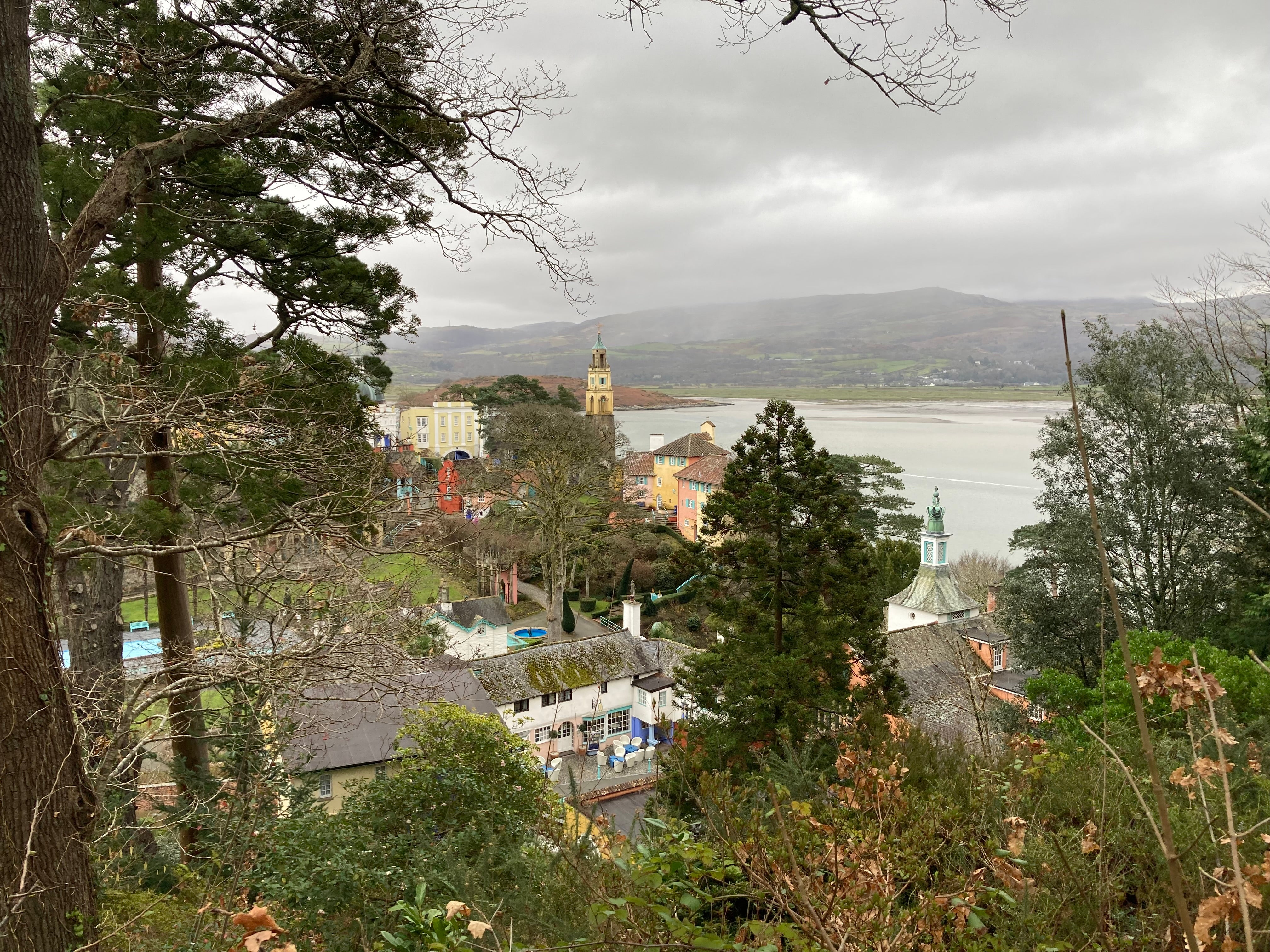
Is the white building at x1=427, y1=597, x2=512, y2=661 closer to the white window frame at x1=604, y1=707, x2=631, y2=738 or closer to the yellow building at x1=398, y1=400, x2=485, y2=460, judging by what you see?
the white window frame at x1=604, y1=707, x2=631, y2=738

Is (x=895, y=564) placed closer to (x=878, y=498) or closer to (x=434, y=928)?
(x=878, y=498)

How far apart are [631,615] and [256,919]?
→ 21359 mm

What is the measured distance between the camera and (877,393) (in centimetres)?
6347

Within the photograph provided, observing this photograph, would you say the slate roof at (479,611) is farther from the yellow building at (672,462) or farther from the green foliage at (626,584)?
the yellow building at (672,462)

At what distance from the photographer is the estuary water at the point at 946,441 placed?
111ft

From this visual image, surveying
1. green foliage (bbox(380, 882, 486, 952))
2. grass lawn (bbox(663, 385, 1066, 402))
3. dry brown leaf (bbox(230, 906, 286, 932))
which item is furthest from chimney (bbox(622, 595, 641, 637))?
grass lawn (bbox(663, 385, 1066, 402))

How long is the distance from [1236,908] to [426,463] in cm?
885

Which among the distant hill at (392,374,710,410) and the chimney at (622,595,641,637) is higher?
the distant hill at (392,374,710,410)

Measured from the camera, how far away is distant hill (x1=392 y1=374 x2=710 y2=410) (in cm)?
3647

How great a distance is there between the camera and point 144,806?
11.4m

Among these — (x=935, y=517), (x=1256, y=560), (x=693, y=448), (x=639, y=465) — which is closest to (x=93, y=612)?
(x=1256, y=560)

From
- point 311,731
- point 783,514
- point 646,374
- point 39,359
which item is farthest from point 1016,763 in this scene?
point 646,374

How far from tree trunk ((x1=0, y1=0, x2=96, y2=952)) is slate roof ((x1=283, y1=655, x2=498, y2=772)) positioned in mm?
1799

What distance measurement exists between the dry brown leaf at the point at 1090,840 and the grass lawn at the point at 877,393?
36.8 m
